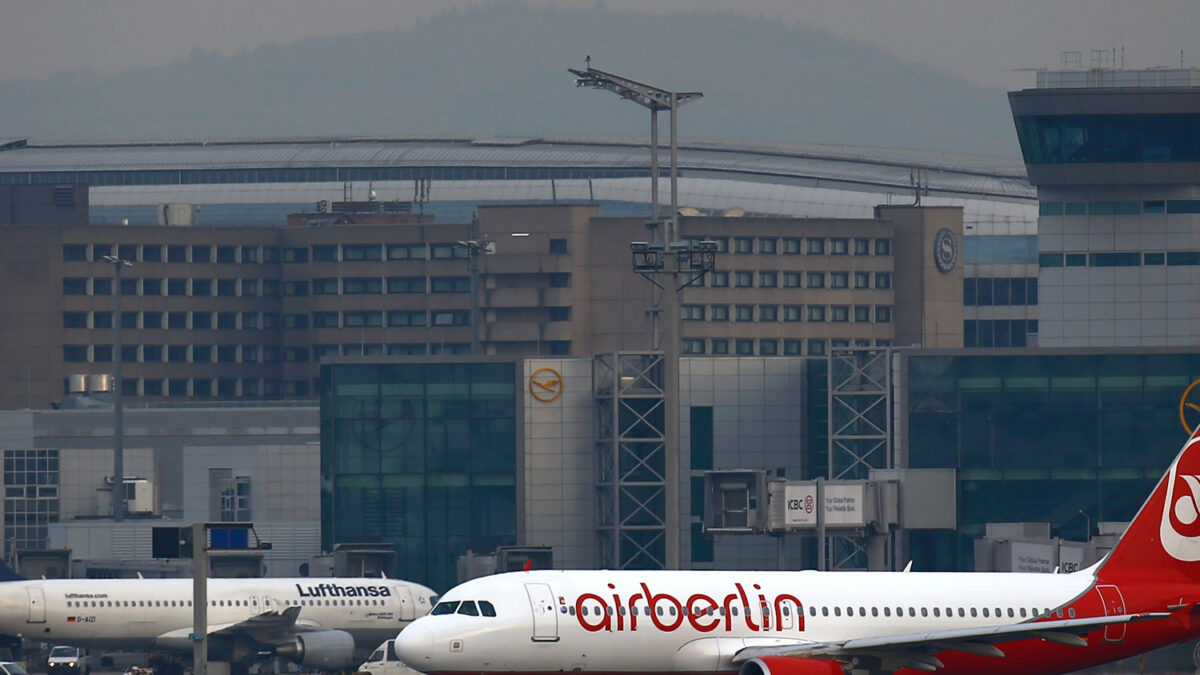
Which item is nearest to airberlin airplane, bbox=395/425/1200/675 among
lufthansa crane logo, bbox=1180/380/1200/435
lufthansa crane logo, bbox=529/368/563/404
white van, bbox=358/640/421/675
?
white van, bbox=358/640/421/675

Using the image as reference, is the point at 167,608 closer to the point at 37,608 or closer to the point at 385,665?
the point at 37,608

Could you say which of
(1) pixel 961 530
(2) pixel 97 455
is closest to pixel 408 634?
(1) pixel 961 530

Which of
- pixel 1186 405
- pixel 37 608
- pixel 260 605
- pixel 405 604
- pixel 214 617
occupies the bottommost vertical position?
pixel 214 617

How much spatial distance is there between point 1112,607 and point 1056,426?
53.6 metres

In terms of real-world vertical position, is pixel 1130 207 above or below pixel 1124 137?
below

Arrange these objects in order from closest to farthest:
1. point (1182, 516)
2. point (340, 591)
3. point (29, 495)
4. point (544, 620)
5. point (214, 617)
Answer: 1. point (544, 620)
2. point (1182, 516)
3. point (214, 617)
4. point (340, 591)
5. point (29, 495)

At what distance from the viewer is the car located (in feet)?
325

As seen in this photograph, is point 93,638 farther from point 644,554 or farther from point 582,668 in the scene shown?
point 582,668

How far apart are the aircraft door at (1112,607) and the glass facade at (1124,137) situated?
68742 mm

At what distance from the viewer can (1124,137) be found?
12362 cm

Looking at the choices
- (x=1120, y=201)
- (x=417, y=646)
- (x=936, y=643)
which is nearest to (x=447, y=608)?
(x=417, y=646)

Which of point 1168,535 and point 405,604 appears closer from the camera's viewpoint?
point 1168,535

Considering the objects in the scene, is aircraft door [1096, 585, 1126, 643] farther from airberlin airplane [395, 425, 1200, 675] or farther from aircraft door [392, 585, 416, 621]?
aircraft door [392, 585, 416, 621]

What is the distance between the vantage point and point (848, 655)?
53875 mm
